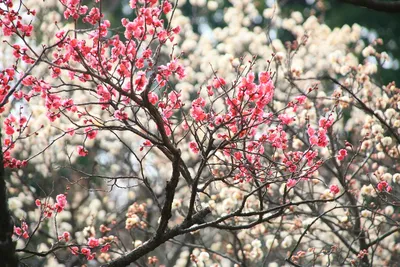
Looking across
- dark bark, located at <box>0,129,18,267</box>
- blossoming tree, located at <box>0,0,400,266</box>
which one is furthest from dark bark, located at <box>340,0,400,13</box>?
dark bark, located at <box>0,129,18,267</box>

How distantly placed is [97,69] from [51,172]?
3.85 m

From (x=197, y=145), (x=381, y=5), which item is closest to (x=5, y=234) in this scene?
(x=197, y=145)

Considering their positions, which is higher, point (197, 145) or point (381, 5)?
point (197, 145)

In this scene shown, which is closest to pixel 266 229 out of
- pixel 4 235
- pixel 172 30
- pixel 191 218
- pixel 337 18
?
pixel 191 218

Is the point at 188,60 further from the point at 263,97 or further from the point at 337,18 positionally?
the point at 263,97

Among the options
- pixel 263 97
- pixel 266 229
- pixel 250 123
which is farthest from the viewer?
pixel 266 229

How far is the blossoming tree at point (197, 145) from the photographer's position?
333 cm

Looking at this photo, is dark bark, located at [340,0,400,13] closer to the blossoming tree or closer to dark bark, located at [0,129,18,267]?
the blossoming tree

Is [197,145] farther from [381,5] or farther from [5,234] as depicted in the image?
[381,5]

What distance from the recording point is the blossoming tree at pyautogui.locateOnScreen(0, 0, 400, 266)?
3.33 m

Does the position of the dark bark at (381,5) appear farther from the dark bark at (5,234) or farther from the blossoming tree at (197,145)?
the dark bark at (5,234)

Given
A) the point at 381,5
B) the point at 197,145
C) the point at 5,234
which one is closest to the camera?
the point at 381,5

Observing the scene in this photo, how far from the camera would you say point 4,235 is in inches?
112

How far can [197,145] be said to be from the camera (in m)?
3.71
